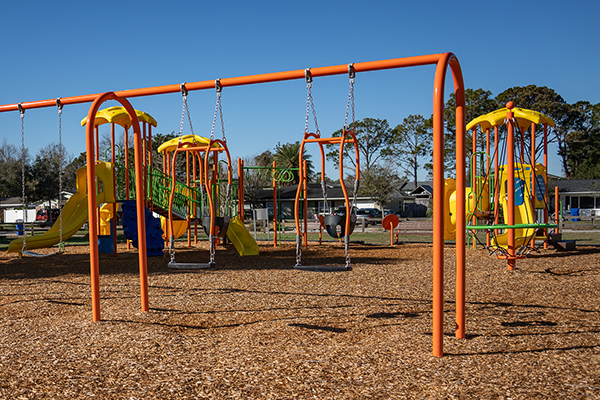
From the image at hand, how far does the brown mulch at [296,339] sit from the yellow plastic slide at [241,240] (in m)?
4.16

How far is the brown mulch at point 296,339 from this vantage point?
327cm

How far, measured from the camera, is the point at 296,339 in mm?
4484

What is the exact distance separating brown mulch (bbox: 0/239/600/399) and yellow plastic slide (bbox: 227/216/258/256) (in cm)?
416

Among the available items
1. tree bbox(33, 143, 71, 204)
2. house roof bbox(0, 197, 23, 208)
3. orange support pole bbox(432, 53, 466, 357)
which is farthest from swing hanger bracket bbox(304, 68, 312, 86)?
house roof bbox(0, 197, 23, 208)

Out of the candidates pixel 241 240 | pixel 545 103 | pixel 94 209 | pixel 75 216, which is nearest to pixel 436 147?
pixel 94 209

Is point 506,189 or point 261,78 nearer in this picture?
point 261,78

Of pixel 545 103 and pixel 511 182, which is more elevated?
pixel 545 103

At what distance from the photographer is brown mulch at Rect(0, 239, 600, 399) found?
327 cm

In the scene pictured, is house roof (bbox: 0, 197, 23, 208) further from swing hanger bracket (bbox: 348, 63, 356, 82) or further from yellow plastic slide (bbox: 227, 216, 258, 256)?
swing hanger bracket (bbox: 348, 63, 356, 82)

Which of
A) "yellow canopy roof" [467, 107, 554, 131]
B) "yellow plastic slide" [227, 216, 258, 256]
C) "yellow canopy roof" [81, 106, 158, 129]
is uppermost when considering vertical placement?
"yellow canopy roof" [81, 106, 158, 129]

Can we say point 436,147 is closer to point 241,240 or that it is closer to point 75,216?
point 241,240

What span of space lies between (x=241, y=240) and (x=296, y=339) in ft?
28.7

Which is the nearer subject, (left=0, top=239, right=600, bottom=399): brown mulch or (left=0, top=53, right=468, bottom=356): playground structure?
(left=0, top=239, right=600, bottom=399): brown mulch

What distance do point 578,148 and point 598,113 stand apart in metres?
Result: 4.54
